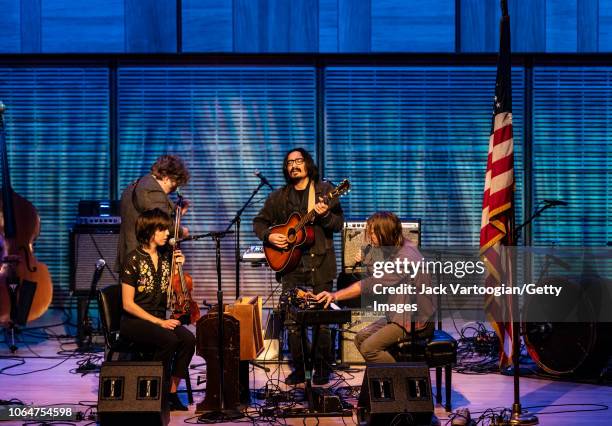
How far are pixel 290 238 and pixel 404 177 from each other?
3612 millimetres

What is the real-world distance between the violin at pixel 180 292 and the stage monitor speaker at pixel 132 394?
985mm

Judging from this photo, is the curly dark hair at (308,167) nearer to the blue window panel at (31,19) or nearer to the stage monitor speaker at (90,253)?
the stage monitor speaker at (90,253)

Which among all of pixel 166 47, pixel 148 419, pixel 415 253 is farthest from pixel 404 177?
pixel 148 419

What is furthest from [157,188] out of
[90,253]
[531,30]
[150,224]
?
[531,30]

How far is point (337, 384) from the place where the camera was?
6480 millimetres

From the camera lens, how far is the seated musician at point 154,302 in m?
5.64

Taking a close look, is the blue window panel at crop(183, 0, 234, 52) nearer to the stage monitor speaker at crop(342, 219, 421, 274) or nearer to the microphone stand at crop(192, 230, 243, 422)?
the stage monitor speaker at crop(342, 219, 421, 274)

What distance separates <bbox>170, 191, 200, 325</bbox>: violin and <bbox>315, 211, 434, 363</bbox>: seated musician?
112 cm

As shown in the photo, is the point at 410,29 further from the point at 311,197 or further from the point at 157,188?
the point at 157,188

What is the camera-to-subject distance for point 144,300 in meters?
5.75

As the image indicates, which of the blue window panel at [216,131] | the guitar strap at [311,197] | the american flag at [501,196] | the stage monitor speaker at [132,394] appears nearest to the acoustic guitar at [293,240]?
the guitar strap at [311,197]

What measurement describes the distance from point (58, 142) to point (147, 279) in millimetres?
4500

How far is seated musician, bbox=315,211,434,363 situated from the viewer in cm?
546

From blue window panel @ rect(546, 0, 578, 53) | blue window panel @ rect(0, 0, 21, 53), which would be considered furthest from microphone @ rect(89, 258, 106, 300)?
blue window panel @ rect(546, 0, 578, 53)
